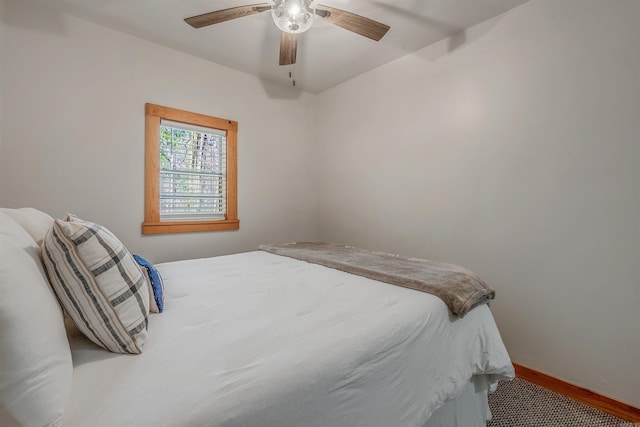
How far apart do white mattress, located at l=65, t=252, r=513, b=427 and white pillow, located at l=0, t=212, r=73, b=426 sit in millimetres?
62

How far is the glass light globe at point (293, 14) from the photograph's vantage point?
65.6 inches

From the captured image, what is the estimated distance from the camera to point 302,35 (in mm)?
Answer: 2475

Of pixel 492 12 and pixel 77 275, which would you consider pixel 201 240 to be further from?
pixel 492 12

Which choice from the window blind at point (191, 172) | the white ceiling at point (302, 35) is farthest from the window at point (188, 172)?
the white ceiling at point (302, 35)

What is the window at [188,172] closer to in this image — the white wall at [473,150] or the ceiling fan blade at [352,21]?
the white wall at [473,150]

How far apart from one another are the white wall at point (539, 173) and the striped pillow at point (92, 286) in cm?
240

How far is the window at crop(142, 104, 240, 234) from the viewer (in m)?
2.58

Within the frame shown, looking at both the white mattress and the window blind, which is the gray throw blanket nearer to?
the white mattress

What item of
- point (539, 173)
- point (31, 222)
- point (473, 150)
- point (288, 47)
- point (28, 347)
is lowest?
point (28, 347)

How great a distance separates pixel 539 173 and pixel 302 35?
2.21 m

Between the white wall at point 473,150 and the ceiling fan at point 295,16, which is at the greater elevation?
the ceiling fan at point 295,16

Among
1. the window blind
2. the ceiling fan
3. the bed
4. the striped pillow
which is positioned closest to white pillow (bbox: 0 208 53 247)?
the striped pillow

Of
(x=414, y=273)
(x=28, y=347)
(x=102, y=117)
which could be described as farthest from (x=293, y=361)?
(x=102, y=117)

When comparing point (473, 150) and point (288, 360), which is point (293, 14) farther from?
point (288, 360)
